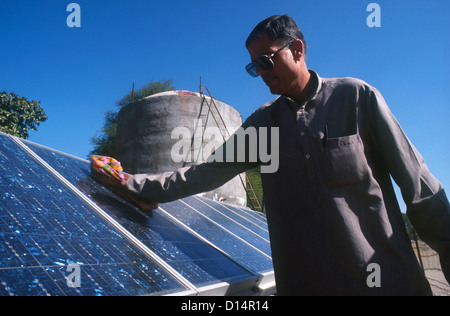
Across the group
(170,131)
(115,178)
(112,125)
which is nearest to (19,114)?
(112,125)

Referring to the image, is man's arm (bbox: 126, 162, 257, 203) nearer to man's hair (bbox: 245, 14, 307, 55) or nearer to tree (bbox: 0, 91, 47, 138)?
man's hair (bbox: 245, 14, 307, 55)

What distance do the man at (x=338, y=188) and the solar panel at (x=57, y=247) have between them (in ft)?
2.45

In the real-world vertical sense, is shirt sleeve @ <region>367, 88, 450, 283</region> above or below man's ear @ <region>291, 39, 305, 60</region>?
below

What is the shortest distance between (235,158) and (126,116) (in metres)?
9.69

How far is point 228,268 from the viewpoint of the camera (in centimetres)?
226

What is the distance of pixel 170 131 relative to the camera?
1019 cm

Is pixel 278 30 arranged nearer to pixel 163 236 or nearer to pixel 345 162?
pixel 345 162

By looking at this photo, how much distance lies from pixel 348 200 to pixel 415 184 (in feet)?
1.16

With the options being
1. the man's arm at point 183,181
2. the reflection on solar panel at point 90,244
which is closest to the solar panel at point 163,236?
the reflection on solar panel at point 90,244

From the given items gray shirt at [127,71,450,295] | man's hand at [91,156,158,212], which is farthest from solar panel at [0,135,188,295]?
gray shirt at [127,71,450,295]

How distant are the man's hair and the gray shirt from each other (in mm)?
363

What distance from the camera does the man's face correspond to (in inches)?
84.1
